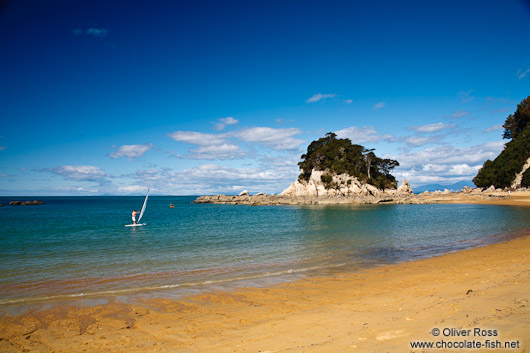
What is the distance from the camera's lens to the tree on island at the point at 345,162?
3595 inches

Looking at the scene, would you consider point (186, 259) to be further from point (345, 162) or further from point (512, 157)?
point (512, 157)

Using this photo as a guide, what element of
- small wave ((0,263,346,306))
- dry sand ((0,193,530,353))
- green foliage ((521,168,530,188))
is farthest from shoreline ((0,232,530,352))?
green foliage ((521,168,530,188))

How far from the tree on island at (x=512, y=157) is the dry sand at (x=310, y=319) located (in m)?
90.6

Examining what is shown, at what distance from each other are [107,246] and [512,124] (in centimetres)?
11684

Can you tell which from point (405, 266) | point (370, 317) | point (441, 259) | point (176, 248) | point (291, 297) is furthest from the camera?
point (176, 248)

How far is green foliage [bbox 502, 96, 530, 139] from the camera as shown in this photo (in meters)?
86.4

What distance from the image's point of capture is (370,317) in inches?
259

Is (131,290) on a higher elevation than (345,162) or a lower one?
lower

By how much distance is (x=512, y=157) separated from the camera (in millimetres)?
81500

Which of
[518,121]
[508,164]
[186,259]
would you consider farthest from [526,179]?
[186,259]

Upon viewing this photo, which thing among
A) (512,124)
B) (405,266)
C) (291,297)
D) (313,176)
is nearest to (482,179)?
(512,124)

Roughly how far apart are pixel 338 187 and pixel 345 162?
8933mm

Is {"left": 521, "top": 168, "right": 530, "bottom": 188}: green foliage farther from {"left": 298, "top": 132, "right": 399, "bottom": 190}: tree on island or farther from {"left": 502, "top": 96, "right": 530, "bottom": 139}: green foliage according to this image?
{"left": 298, "top": 132, "right": 399, "bottom": 190}: tree on island

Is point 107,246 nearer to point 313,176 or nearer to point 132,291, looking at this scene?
point 132,291
